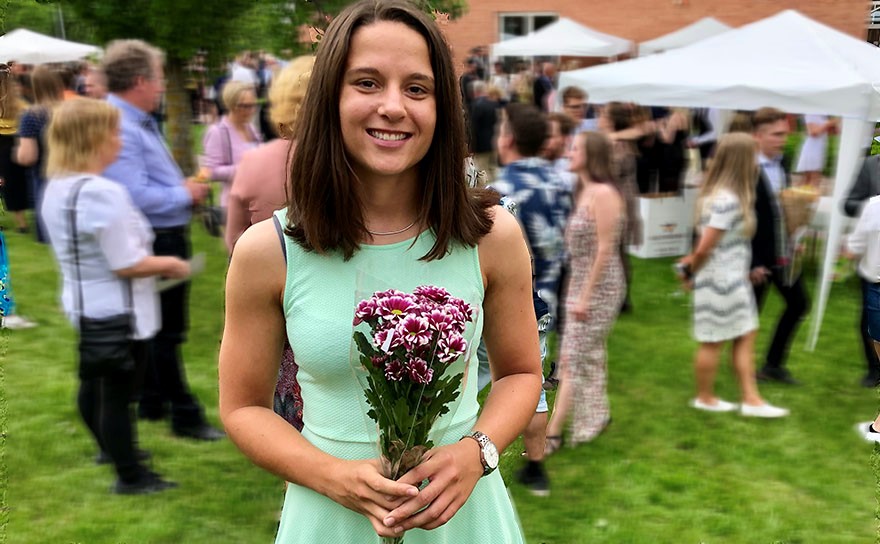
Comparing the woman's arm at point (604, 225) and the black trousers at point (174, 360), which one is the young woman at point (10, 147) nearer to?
the black trousers at point (174, 360)

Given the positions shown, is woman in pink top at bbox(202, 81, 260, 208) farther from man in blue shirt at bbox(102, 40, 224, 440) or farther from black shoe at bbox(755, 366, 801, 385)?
black shoe at bbox(755, 366, 801, 385)

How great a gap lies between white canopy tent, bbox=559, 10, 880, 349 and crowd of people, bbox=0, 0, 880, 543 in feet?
1.18

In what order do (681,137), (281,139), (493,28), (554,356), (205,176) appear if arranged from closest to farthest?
1. (281,139)
2. (554,356)
3. (205,176)
4. (681,137)
5. (493,28)

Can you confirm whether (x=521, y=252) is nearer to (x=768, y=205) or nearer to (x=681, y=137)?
(x=768, y=205)

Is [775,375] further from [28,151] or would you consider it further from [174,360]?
[28,151]

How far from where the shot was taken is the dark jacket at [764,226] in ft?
17.8

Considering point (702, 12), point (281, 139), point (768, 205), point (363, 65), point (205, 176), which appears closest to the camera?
point (363, 65)

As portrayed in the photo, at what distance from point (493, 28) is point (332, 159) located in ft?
75.9

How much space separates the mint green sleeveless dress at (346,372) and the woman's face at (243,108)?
219 inches

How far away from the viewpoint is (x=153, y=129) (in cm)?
452

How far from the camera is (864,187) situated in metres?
5.95

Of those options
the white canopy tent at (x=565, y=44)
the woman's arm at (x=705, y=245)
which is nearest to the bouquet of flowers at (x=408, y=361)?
the woman's arm at (x=705, y=245)

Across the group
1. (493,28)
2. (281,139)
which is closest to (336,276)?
(281,139)

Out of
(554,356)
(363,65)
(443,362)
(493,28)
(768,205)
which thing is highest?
(493,28)
